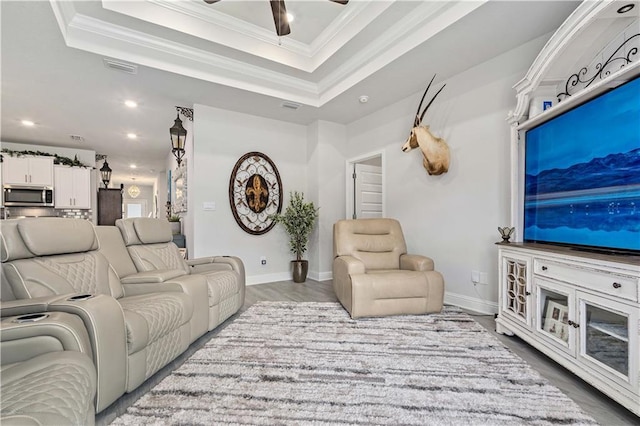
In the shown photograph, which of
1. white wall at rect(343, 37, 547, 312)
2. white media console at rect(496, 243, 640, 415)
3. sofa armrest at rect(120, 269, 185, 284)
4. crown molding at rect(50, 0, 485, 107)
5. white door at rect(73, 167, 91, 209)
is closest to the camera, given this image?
white media console at rect(496, 243, 640, 415)

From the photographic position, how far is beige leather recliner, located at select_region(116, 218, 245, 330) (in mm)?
2332

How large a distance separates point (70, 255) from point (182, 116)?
10.5 feet

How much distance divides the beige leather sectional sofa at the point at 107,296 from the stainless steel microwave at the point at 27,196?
465cm

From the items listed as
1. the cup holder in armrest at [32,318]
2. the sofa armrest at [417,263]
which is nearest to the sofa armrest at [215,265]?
the cup holder in armrest at [32,318]

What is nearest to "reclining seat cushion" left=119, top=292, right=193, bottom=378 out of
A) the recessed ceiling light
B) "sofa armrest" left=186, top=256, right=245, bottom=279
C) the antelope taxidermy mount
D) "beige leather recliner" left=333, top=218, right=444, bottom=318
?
"sofa armrest" left=186, top=256, right=245, bottom=279

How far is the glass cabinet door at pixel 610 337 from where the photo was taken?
1.28 metres

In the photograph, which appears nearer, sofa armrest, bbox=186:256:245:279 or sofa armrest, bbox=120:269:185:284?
sofa armrest, bbox=120:269:185:284

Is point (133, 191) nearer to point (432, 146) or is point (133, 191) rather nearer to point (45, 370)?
point (432, 146)

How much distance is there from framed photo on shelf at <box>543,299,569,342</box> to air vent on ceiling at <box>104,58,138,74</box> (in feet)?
14.1

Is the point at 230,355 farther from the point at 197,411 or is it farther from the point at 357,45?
the point at 357,45

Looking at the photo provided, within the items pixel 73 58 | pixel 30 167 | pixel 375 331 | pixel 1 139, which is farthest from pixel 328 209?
pixel 1 139

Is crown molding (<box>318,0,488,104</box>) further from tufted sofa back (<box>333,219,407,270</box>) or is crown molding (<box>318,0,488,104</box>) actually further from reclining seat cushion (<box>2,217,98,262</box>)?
reclining seat cushion (<box>2,217,98,262</box>)

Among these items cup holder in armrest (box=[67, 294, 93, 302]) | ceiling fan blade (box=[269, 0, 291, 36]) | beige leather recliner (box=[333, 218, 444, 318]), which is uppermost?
ceiling fan blade (box=[269, 0, 291, 36])

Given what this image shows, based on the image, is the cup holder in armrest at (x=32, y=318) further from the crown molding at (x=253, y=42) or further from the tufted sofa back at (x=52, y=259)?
the crown molding at (x=253, y=42)
